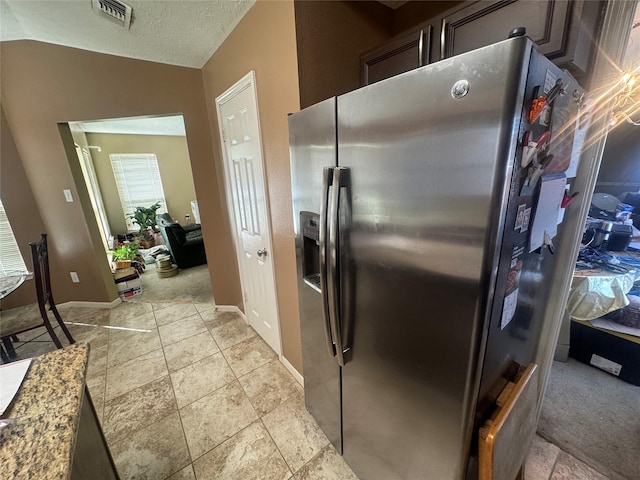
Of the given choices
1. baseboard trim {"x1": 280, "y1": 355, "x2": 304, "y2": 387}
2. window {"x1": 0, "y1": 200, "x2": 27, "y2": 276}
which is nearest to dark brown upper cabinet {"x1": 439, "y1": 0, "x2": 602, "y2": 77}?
baseboard trim {"x1": 280, "y1": 355, "x2": 304, "y2": 387}

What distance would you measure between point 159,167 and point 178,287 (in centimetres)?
387

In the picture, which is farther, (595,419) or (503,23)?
(595,419)

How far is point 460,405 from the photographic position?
2.36 ft

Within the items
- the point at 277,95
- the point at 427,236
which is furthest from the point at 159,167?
the point at 427,236

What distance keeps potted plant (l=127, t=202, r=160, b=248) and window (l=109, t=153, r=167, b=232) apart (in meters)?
0.25

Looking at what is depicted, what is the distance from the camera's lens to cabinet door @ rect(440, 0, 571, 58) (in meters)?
0.83

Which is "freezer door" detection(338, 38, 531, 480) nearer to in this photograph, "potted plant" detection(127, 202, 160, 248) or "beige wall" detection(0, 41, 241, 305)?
"beige wall" detection(0, 41, 241, 305)

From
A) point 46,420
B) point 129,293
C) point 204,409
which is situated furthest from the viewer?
point 129,293

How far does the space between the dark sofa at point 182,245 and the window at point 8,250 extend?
1.56m

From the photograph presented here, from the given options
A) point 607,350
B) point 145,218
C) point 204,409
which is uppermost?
point 145,218

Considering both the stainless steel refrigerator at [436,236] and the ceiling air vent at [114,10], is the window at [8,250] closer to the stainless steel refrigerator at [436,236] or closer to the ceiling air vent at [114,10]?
the ceiling air vent at [114,10]

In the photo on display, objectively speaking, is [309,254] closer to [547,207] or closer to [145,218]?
[547,207]

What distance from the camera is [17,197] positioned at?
274 centimetres

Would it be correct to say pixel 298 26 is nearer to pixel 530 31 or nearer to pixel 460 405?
pixel 530 31
